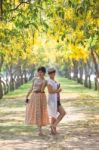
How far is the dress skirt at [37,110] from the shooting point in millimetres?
15922

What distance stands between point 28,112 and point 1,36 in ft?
28.0

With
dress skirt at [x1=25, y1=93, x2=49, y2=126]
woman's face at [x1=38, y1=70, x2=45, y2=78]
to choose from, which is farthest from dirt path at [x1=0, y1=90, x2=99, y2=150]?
woman's face at [x1=38, y1=70, x2=45, y2=78]

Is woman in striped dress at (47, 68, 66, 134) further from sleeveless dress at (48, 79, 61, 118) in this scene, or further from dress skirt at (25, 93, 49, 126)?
dress skirt at (25, 93, 49, 126)

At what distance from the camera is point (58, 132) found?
17.0 meters

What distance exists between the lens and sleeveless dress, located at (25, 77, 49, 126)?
52.2ft

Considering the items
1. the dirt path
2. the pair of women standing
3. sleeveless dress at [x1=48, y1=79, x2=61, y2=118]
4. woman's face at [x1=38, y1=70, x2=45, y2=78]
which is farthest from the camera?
sleeveless dress at [x1=48, y1=79, x2=61, y2=118]

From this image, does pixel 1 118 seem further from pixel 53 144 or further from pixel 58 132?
pixel 53 144

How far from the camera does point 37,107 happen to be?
52.3 ft

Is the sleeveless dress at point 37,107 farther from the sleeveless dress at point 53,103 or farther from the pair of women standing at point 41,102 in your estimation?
the sleeveless dress at point 53,103

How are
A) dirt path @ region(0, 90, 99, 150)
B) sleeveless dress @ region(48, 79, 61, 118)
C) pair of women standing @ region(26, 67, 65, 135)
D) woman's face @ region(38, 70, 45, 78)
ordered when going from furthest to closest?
sleeveless dress @ region(48, 79, 61, 118), pair of women standing @ region(26, 67, 65, 135), woman's face @ region(38, 70, 45, 78), dirt path @ region(0, 90, 99, 150)

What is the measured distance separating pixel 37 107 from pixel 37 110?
0.30 ft

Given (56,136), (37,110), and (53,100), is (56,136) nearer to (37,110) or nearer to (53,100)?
(37,110)

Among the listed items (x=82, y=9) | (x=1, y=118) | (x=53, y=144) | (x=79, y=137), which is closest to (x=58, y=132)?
(x=79, y=137)

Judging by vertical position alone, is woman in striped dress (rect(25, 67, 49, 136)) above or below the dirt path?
above
